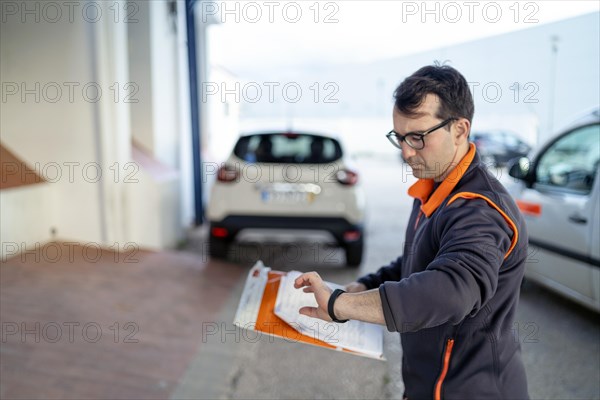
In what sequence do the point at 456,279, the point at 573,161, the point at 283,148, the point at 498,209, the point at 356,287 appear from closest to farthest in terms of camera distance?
the point at 456,279 < the point at 498,209 < the point at 356,287 < the point at 573,161 < the point at 283,148

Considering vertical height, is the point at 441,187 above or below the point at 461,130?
below

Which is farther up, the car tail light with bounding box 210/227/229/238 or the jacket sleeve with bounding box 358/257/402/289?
the jacket sleeve with bounding box 358/257/402/289

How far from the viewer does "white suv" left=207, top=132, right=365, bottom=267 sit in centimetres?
521

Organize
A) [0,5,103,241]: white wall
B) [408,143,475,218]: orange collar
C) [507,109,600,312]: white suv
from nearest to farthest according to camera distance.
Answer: [408,143,475,218]: orange collar < [507,109,600,312]: white suv < [0,5,103,241]: white wall

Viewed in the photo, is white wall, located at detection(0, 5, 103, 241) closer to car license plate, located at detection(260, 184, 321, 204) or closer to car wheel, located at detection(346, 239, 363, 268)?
car license plate, located at detection(260, 184, 321, 204)

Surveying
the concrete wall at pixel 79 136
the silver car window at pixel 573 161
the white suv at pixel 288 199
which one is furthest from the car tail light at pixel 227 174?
the silver car window at pixel 573 161

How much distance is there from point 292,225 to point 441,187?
3.85m

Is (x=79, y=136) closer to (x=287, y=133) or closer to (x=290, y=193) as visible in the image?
(x=287, y=133)

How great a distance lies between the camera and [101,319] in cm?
388

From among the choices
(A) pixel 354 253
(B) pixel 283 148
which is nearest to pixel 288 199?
(B) pixel 283 148

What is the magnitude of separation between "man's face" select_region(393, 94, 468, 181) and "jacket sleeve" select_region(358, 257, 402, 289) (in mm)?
450

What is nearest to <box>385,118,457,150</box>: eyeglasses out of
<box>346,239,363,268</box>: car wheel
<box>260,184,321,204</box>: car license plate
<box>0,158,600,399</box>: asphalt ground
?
A: <box>0,158,600,399</box>: asphalt ground

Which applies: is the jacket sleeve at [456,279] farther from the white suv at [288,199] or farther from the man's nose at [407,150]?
the white suv at [288,199]

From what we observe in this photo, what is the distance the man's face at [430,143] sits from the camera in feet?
4.17
